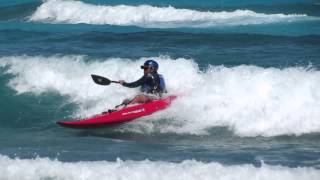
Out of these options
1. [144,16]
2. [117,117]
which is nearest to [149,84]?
[117,117]

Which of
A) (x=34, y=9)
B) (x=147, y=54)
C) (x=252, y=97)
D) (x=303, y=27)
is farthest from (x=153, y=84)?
(x=34, y=9)

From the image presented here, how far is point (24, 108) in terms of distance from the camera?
1605 cm

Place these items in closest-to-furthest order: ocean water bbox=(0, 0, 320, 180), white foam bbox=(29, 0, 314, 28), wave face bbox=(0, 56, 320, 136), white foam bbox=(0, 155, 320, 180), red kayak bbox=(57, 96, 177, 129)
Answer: white foam bbox=(0, 155, 320, 180) < ocean water bbox=(0, 0, 320, 180) < red kayak bbox=(57, 96, 177, 129) < wave face bbox=(0, 56, 320, 136) < white foam bbox=(29, 0, 314, 28)

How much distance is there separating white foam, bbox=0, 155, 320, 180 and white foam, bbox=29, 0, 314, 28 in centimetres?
1859

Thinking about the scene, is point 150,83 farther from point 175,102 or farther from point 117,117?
point 117,117

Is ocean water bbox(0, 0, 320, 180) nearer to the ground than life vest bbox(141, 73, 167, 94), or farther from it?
nearer to the ground

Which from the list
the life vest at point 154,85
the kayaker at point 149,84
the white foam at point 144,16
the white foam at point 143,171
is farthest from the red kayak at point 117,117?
the white foam at point 144,16

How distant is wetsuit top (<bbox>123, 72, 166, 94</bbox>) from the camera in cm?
1337

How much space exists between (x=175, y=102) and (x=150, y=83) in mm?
763

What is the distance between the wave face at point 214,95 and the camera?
44.2 ft

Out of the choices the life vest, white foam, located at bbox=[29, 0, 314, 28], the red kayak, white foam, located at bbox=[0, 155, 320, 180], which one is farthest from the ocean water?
white foam, located at bbox=[29, 0, 314, 28]

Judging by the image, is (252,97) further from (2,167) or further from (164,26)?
(164,26)

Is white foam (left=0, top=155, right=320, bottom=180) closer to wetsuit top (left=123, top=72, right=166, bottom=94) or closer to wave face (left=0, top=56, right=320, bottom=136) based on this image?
wetsuit top (left=123, top=72, right=166, bottom=94)

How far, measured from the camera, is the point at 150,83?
528 inches
